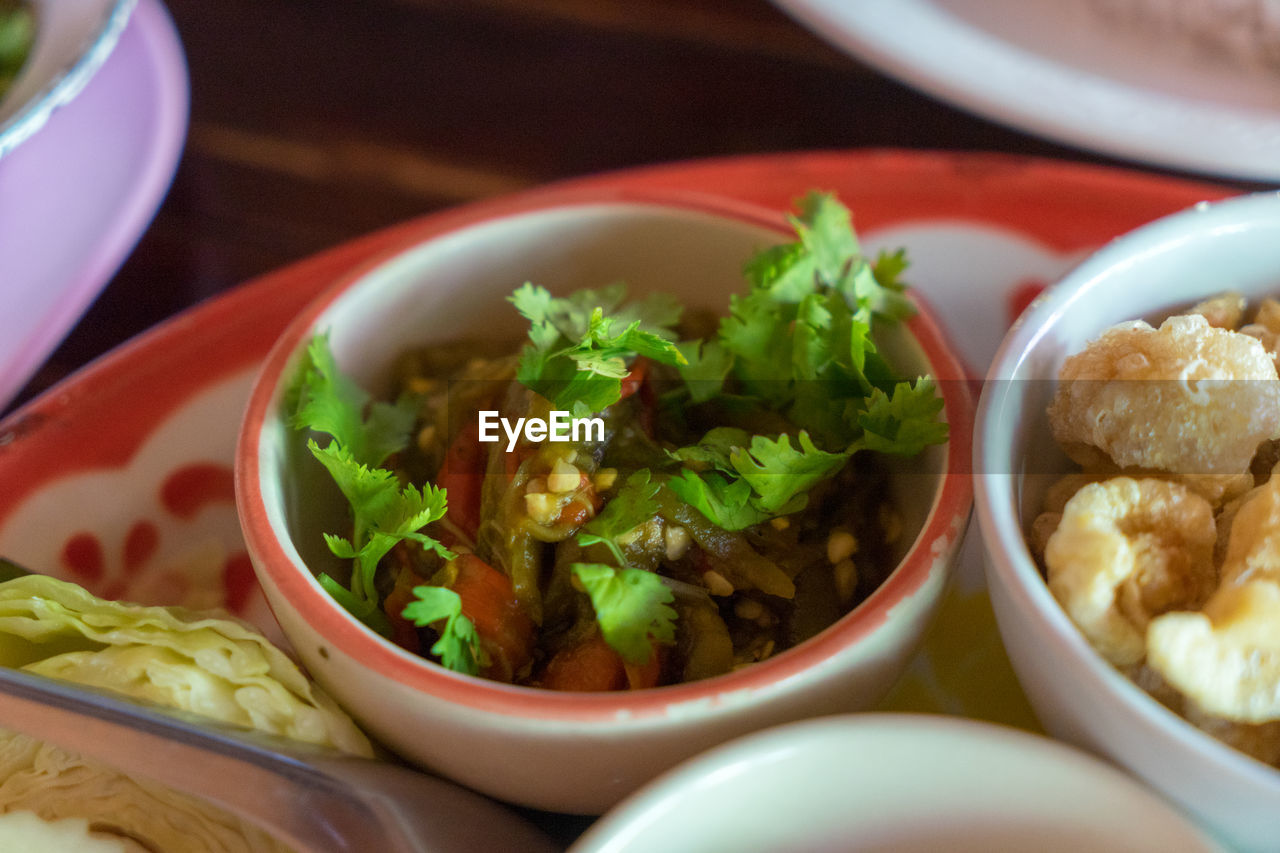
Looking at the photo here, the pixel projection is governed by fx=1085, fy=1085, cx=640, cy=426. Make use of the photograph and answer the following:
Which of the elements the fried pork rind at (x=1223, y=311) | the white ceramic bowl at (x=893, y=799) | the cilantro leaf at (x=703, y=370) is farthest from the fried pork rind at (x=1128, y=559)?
the cilantro leaf at (x=703, y=370)

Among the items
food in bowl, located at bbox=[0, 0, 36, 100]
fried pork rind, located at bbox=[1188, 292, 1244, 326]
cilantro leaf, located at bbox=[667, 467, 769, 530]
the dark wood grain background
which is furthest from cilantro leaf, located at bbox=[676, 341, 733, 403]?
food in bowl, located at bbox=[0, 0, 36, 100]

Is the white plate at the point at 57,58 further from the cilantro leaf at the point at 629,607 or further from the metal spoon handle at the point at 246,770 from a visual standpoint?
the cilantro leaf at the point at 629,607

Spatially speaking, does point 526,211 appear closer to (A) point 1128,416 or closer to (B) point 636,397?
(B) point 636,397

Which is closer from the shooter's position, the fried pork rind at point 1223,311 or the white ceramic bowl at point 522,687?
the white ceramic bowl at point 522,687

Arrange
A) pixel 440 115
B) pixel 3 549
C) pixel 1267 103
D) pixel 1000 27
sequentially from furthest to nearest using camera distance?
pixel 440 115
pixel 1000 27
pixel 1267 103
pixel 3 549

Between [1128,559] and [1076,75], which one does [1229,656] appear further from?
[1076,75]

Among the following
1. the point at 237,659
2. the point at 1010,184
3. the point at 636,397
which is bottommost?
the point at 237,659

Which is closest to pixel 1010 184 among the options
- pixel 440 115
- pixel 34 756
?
pixel 440 115
